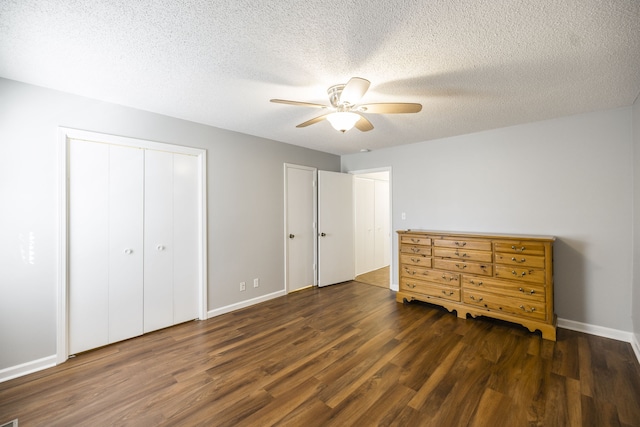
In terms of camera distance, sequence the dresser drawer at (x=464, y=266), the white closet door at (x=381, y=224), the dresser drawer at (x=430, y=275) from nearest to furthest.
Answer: the dresser drawer at (x=464, y=266), the dresser drawer at (x=430, y=275), the white closet door at (x=381, y=224)

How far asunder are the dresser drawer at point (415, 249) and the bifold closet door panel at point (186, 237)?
273 centimetres

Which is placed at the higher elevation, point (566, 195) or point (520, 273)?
point (566, 195)

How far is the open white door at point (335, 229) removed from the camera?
14.9ft

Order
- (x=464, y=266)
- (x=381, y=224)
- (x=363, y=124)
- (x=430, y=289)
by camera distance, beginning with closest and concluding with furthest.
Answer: (x=363, y=124)
(x=464, y=266)
(x=430, y=289)
(x=381, y=224)

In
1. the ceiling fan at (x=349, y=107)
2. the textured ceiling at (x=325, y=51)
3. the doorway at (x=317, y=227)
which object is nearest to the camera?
the textured ceiling at (x=325, y=51)

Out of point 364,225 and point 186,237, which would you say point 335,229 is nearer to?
point 364,225

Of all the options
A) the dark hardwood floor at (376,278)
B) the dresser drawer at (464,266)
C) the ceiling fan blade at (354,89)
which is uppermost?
the ceiling fan blade at (354,89)

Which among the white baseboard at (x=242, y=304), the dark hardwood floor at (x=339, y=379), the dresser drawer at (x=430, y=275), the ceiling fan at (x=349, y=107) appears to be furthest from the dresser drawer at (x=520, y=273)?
the white baseboard at (x=242, y=304)

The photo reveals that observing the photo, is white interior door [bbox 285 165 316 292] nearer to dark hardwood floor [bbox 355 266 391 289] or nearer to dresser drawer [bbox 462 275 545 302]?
dark hardwood floor [bbox 355 266 391 289]

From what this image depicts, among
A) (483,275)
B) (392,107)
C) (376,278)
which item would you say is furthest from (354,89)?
(376,278)

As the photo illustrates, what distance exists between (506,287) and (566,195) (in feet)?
4.08

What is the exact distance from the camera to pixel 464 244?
3.18 meters

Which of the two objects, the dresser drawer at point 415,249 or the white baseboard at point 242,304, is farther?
the dresser drawer at point 415,249

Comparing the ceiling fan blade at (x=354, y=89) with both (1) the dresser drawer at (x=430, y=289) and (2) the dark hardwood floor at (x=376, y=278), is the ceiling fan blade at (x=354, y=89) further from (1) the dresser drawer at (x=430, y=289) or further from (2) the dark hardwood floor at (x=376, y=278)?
(2) the dark hardwood floor at (x=376, y=278)
